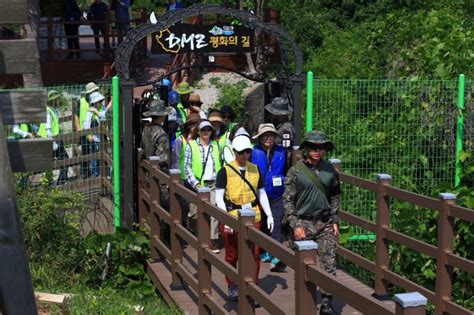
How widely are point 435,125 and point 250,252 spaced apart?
18.0ft

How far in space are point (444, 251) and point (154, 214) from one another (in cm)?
324

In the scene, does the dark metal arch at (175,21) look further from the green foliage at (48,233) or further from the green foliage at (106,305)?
the green foliage at (106,305)

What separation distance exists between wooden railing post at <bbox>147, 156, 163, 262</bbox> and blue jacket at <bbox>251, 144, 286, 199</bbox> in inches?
40.5

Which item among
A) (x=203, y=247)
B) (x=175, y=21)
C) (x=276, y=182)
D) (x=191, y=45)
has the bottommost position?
(x=203, y=247)

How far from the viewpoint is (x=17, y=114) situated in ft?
9.36

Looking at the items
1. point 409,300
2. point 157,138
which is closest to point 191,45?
point 157,138

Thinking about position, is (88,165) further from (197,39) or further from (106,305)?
(106,305)

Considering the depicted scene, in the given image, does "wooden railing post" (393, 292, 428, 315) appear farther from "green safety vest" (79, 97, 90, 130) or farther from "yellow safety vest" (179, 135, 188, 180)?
"green safety vest" (79, 97, 90, 130)

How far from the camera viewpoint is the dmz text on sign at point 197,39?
10461 mm

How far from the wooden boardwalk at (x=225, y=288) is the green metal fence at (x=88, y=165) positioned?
124 cm

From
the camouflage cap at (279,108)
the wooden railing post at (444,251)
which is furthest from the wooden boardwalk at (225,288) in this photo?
the camouflage cap at (279,108)

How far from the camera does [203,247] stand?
713cm

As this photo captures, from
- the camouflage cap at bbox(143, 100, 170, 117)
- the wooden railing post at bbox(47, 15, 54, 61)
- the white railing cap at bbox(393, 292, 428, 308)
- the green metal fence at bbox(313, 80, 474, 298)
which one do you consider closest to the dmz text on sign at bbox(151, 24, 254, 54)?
the camouflage cap at bbox(143, 100, 170, 117)

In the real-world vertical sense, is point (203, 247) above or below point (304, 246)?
below
